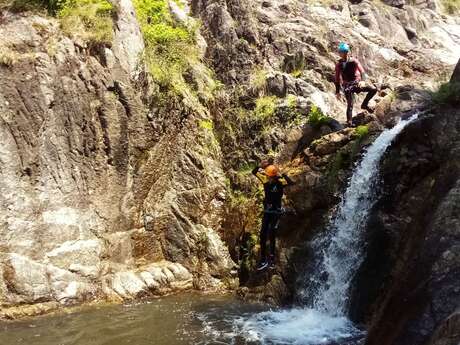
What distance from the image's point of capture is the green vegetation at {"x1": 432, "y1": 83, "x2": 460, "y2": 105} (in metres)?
9.54

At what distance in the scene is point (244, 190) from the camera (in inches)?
605

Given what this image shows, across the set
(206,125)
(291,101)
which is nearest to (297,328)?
(206,125)

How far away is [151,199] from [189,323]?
4.93m

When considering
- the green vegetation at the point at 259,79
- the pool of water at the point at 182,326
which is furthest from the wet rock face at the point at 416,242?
the green vegetation at the point at 259,79

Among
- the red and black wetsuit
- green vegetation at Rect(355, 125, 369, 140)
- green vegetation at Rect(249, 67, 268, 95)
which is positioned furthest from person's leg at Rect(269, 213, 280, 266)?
green vegetation at Rect(249, 67, 268, 95)

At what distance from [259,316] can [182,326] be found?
5.90 ft

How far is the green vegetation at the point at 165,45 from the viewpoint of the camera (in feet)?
53.2

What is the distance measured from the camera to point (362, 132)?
1278cm

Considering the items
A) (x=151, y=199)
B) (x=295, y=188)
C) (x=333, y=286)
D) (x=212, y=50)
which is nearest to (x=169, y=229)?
(x=151, y=199)

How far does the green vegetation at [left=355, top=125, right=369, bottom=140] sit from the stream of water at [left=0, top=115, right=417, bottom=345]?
1.85ft

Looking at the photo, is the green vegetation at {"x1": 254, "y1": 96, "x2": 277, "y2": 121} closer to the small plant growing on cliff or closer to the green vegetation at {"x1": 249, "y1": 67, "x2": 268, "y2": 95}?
the green vegetation at {"x1": 249, "y1": 67, "x2": 268, "y2": 95}

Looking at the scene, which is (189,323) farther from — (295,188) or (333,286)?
(295,188)

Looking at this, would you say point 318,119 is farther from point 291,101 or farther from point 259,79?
point 259,79

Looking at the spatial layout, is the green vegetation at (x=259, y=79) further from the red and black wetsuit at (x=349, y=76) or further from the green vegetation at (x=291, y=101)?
the red and black wetsuit at (x=349, y=76)
